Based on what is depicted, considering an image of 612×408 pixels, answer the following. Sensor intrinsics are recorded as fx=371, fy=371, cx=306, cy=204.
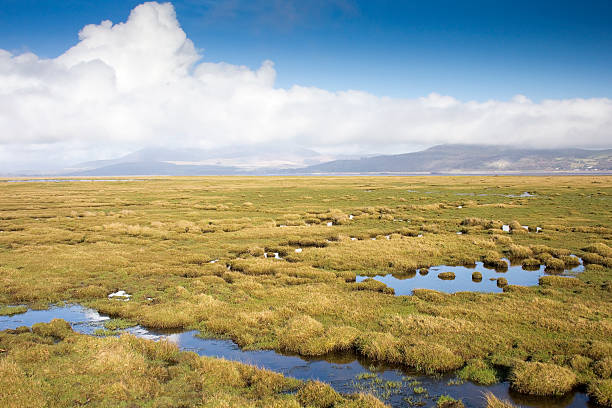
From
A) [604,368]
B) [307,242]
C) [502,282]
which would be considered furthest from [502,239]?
[604,368]

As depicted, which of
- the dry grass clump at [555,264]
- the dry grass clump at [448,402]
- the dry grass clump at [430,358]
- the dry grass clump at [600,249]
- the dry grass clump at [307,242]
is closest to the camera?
the dry grass clump at [448,402]

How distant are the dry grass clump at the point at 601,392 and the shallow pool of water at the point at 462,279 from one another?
9342 mm

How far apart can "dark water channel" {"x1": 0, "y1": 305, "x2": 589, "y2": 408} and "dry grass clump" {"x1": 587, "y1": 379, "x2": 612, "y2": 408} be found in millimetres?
263

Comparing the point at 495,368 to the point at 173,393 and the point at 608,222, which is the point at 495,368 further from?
the point at 608,222

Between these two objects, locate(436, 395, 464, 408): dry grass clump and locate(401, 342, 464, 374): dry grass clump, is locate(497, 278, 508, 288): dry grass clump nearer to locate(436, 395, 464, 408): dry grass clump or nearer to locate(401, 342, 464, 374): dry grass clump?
locate(401, 342, 464, 374): dry grass clump

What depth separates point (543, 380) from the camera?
11047 mm

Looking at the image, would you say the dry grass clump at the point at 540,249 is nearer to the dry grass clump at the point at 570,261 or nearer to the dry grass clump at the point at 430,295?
the dry grass clump at the point at 570,261

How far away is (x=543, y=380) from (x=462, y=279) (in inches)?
470

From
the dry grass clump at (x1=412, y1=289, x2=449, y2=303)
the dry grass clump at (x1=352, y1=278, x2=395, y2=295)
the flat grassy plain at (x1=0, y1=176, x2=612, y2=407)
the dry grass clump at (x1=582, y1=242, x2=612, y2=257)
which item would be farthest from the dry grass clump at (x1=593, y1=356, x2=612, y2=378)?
the dry grass clump at (x1=582, y1=242, x2=612, y2=257)

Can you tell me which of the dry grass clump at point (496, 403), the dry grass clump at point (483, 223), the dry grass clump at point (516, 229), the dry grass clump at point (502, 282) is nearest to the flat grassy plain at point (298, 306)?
the dry grass clump at point (516, 229)

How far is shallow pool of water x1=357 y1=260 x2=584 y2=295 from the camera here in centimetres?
2089

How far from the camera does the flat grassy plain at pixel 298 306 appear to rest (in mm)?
11203

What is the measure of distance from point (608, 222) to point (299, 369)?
44.3m

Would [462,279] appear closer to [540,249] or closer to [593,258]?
[540,249]
